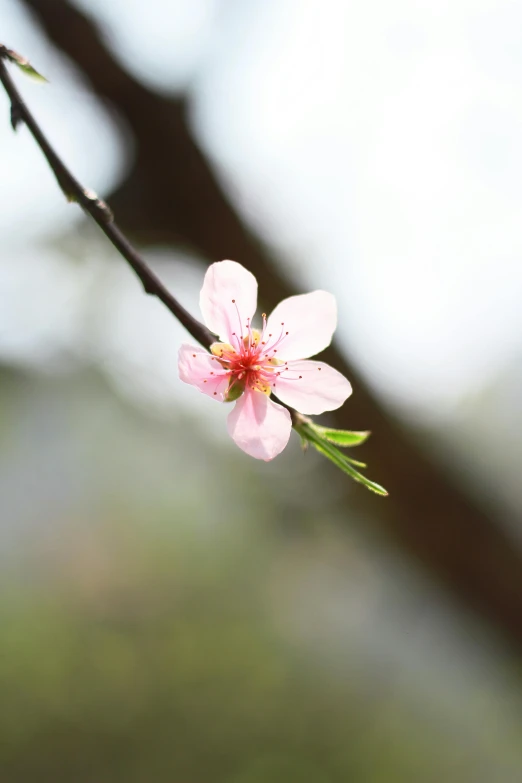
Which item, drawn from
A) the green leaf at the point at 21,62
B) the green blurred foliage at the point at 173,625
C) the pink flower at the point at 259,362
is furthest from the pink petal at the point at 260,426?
the green blurred foliage at the point at 173,625

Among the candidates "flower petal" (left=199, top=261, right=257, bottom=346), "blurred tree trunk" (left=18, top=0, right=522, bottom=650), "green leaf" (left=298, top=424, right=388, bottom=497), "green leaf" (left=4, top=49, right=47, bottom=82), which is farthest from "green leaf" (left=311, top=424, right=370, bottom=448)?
"blurred tree trunk" (left=18, top=0, right=522, bottom=650)

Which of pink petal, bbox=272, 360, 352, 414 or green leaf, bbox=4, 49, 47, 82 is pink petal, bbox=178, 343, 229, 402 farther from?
green leaf, bbox=4, 49, 47, 82

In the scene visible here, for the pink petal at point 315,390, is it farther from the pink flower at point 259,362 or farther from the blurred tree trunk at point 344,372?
the blurred tree trunk at point 344,372

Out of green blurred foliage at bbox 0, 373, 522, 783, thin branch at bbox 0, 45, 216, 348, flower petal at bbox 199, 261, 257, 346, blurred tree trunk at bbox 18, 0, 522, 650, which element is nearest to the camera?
thin branch at bbox 0, 45, 216, 348

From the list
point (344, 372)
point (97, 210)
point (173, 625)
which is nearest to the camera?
point (97, 210)

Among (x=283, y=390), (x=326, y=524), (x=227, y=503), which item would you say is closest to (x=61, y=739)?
(x=227, y=503)

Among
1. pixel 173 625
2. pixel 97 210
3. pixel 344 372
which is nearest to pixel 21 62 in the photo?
pixel 97 210

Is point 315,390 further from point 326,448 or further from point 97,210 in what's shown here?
point 97,210
